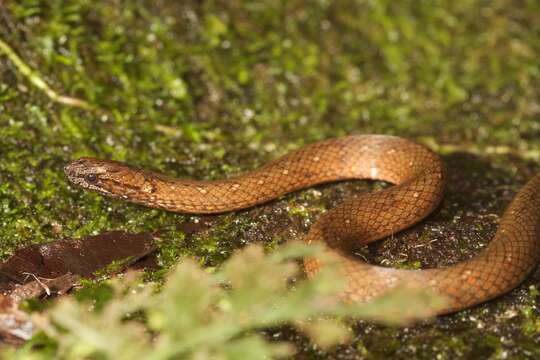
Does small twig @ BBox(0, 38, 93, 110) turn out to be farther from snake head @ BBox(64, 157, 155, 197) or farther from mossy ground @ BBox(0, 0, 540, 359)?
snake head @ BBox(64, 157, 155, 197)

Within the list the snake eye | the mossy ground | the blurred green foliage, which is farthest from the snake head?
the blurred green foliage

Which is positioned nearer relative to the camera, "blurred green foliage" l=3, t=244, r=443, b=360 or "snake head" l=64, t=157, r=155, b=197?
"blurred green foliage" l=3, t=244, r=443, b=360

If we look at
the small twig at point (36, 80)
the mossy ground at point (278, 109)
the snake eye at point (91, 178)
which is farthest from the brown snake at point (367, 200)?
the small twig at point (36, 80)

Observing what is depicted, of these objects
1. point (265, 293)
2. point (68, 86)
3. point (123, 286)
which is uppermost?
point (265, 293)

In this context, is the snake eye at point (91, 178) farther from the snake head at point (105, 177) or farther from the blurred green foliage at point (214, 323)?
the blurred green foliage at point (214, 323)

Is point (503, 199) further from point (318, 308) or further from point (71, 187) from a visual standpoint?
point (71, 187)

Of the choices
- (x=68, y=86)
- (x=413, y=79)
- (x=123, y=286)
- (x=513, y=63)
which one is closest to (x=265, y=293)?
(x=123, y=286)
